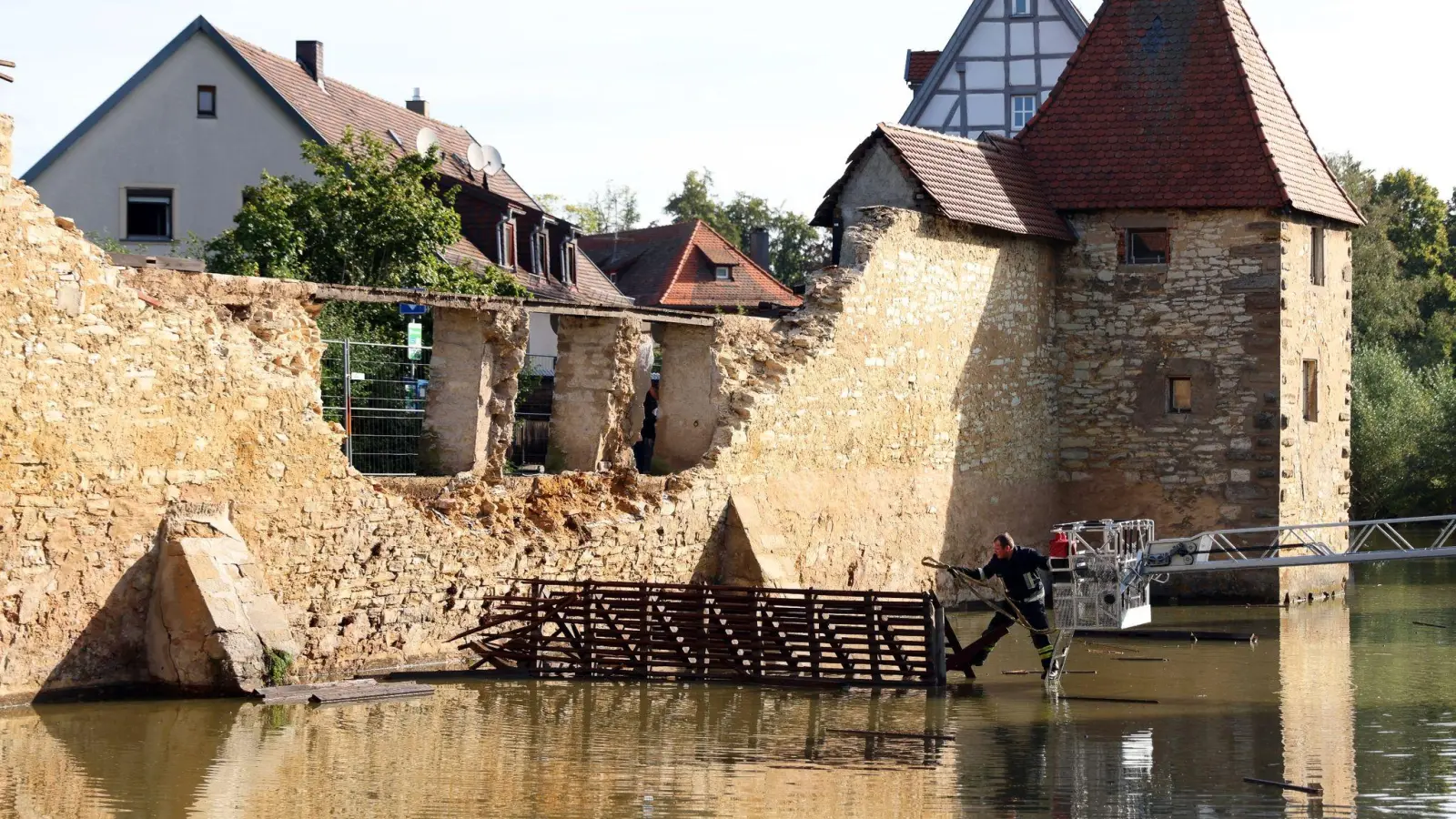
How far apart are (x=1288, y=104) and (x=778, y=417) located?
34.2ft

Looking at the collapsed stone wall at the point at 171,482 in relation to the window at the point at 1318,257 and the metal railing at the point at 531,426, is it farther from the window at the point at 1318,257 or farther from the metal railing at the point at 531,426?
the window at the point at 1318,257

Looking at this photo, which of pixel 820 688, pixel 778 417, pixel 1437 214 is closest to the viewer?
pixel 820 688

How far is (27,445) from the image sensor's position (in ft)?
47.0

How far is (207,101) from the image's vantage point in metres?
35.1

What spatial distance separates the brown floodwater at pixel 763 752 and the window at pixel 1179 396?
844 centimetres

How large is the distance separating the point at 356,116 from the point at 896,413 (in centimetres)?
1816

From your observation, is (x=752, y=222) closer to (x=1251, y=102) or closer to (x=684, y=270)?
(x=684, y=270)

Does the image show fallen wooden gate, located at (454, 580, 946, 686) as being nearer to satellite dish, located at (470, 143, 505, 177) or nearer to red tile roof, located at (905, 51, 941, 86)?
satellite dish, located at (470, 143, 505, 177)

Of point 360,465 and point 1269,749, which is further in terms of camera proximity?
point 360,465

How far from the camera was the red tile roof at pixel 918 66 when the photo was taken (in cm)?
4256

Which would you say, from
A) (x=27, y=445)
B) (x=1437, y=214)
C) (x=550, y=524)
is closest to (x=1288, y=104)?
(x=550, y=524)

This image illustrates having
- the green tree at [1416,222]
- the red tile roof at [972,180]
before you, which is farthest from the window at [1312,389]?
the green tree at [1416,222]

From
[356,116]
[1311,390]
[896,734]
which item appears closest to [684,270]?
[356,116]

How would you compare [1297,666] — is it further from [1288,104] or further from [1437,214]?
[1437,214]
